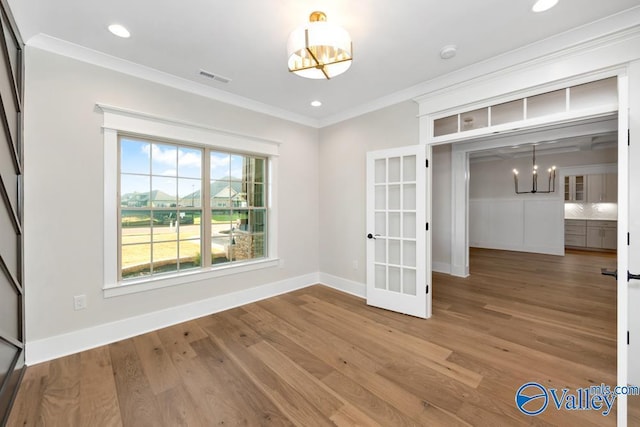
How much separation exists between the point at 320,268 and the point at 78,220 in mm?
3228

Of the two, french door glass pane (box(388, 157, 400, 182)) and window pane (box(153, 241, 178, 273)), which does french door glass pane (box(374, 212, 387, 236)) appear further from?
window pane (box(153, 241, 178, 273))

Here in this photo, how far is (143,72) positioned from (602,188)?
10.6 m

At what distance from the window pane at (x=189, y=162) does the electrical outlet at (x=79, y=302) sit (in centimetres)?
155

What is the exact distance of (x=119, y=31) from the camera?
217cm

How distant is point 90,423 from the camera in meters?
1.60

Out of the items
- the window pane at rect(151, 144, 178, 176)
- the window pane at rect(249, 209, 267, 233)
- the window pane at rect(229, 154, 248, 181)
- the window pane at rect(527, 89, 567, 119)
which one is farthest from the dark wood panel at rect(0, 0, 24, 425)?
the window pane at rect(527, 89, 567, 119)

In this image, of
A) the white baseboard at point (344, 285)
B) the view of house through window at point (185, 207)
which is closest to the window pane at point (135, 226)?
the view of house through window at point (185, 207)

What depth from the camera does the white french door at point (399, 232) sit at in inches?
123

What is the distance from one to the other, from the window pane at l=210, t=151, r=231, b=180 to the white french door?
A: 6.43 feet

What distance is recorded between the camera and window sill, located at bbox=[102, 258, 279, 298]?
2.61m

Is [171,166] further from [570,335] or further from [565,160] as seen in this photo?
[565,160]

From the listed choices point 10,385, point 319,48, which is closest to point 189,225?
point 10,385

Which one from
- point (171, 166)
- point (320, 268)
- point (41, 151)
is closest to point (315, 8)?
point (171, 166)
